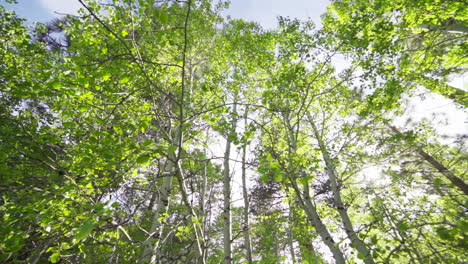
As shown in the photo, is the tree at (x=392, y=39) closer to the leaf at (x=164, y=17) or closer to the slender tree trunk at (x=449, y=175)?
the slender tree trunk at (x=449, y=175)

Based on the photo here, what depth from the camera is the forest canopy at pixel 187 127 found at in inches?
80.9

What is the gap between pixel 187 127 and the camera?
2.25m

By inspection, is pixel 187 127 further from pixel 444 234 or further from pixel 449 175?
pixel 449 175

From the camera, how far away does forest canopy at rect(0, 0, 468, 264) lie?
6.74ft

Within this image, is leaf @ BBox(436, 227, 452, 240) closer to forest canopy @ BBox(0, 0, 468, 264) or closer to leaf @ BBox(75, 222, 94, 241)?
forest canopy @ BBox(0, 0, 468, 264)

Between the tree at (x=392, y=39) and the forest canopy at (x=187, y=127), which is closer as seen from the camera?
the forest canopy at (x=187, y=127)

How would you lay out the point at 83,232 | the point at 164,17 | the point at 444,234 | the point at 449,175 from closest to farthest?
1. the point at 83,232
2. the point at 444,234
3. the point at 164,17
4. the point at 449,175

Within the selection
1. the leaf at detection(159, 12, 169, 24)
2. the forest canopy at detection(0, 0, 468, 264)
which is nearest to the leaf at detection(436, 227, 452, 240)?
the forest canopy at detection(0, 0, 468, 264)

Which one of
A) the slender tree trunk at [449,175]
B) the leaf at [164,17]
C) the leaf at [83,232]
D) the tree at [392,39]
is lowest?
the leaf at [83,232]

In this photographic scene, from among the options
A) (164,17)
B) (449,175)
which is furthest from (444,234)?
(449,175)

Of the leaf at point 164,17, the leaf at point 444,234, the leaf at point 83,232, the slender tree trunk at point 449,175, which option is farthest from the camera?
the slender tree trunk at point 449,175

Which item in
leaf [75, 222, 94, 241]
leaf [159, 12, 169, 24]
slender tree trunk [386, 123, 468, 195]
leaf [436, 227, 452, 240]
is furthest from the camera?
slender tree trunk [386, 123, 468, 195]

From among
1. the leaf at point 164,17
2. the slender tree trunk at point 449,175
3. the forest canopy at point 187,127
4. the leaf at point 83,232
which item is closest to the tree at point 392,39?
the forest canopy at point 187,127

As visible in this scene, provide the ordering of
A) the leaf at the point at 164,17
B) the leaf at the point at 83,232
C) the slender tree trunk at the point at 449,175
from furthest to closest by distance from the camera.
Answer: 1. the slender tree trunk at the point at 449,175
2. the leaf at the point at 164,17
3. the leaf at the point at 83,232
